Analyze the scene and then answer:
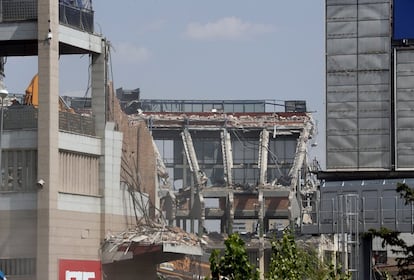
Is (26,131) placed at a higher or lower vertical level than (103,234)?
higher

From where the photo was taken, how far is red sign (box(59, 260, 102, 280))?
233 feet

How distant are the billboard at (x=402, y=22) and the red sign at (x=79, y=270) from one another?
2144 cm

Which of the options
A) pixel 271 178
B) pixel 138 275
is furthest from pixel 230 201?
pixel 138 275

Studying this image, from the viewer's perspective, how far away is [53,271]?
70125 millimetres

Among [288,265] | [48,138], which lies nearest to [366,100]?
[48,138]

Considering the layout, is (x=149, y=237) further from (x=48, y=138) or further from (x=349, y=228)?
(x=349, y=228)

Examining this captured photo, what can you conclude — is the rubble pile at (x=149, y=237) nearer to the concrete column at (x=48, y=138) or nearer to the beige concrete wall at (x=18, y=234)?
the concrete column at (x=48, y=138)

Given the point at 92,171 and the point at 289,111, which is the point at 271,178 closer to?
the point at 289,111

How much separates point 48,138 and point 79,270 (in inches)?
309

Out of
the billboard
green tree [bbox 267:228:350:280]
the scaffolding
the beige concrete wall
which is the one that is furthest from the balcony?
green tree [bbox 267:228:350:280]

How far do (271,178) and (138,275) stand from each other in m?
71.8

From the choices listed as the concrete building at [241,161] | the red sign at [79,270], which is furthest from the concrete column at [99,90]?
the concrete building at [241,161]

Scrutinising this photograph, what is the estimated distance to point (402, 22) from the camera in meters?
75.3

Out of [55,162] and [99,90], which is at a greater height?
[99,90]
